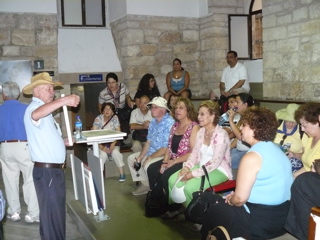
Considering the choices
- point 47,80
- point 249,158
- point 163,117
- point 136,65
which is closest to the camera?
point 249,158

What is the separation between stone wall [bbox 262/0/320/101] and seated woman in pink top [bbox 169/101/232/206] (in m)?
2.53

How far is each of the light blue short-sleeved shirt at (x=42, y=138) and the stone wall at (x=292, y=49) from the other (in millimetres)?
3945

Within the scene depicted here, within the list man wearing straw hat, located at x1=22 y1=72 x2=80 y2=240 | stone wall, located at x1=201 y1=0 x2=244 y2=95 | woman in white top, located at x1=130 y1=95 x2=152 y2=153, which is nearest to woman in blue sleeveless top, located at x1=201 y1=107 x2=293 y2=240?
man wearing straw hat, located at x1=22 y1=72 x2=80 y2=240

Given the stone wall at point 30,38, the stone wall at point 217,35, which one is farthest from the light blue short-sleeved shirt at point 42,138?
the stone wall at point 217,35

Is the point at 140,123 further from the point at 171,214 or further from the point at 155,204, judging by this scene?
the point at 171,214

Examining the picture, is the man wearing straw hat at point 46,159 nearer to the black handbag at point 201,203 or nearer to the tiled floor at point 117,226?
the tiled floor at point 117,226

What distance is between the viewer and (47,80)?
3129 mm

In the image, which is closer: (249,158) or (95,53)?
(249,158)

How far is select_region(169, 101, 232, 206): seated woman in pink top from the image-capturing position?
329 centimetres

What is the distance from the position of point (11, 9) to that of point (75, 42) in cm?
145

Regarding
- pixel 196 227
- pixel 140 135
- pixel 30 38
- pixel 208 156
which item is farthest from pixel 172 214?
pixel 30 38

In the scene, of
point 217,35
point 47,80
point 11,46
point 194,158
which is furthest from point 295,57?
point 11,46

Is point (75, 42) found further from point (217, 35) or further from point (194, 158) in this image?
point (194, 158)

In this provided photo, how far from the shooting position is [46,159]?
9.75 ft
